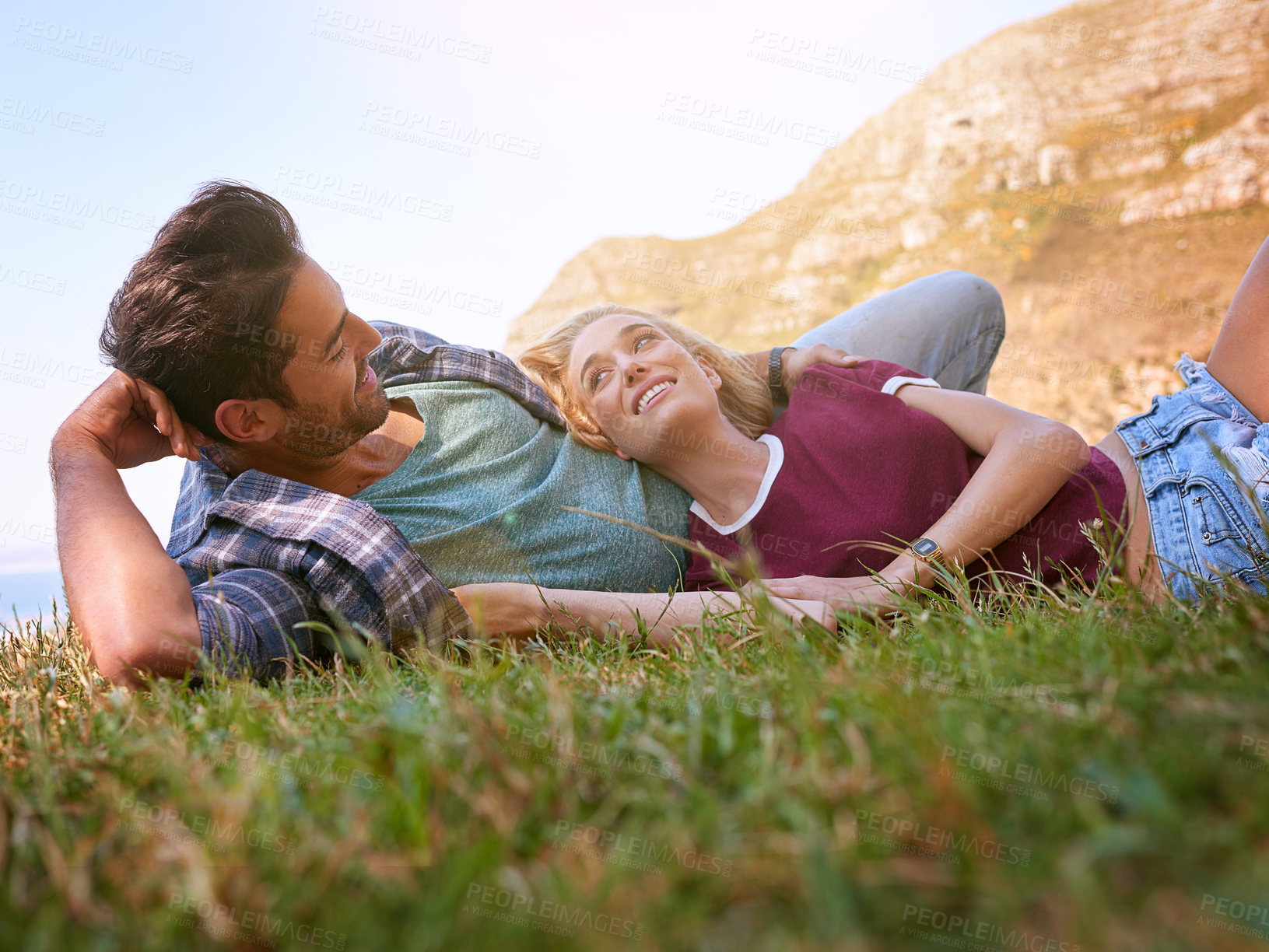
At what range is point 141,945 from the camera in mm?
730

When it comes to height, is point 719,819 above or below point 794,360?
below

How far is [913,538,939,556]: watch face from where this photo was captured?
273 centimetres

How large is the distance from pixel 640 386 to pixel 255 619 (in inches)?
74.4

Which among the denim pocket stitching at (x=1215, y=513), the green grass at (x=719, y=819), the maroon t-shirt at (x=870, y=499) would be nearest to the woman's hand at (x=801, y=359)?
the maroon t-shirt at (x=870, y=499)

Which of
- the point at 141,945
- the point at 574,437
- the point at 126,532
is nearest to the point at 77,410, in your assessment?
the point at 126,532

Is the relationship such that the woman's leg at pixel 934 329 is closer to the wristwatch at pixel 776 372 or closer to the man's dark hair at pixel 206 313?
the wristwatch at pixel 776 372

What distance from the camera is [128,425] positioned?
3.23 metres

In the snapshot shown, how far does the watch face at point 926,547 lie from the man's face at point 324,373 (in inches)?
96.0

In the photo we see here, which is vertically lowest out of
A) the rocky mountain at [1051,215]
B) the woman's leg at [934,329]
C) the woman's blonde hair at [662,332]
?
the woman's blonde hair at [662,332]

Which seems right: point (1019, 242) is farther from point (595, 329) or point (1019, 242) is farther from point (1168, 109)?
point (595, 329)

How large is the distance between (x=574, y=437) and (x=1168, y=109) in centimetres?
3903

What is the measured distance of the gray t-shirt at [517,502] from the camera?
3.28 m

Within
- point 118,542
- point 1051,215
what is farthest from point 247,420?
point 1051,215

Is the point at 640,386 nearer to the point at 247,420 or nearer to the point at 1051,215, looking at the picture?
the point at 247,420
